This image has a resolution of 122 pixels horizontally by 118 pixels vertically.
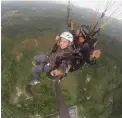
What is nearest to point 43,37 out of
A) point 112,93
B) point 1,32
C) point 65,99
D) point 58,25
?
point 58,25

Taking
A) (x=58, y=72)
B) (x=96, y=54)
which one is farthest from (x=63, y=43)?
(x=96, y=54)

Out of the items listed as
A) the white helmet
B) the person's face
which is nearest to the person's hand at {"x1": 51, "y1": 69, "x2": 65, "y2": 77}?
the person's face

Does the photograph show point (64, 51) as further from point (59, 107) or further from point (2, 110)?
point (2, 110)

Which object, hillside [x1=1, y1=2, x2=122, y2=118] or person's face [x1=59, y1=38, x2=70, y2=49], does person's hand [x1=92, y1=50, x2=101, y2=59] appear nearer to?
hillside [x1=1, y1=2, x2=122, y2=118]

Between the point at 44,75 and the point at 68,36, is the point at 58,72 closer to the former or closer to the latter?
the point at 44,75

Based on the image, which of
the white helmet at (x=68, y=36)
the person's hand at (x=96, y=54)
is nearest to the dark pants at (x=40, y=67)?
the white helmet at (x=68, y=36)

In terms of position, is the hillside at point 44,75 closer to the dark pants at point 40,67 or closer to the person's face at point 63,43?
the dark pants at point 40,67
